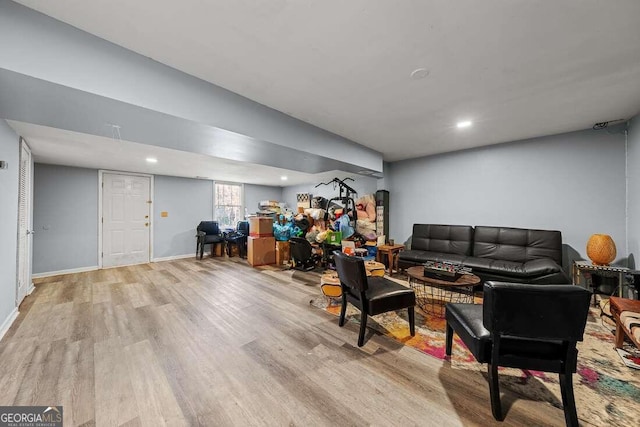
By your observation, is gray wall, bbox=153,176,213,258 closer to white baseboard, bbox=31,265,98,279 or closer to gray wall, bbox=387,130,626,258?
white baseboard, bbox=31,265,98,279

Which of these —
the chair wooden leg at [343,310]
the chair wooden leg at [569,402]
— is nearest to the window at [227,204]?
the chair wooden leg at [343,310]

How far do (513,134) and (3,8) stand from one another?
16.2 feet

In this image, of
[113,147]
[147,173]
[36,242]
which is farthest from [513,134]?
[36,242]

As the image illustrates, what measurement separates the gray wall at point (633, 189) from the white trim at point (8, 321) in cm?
686

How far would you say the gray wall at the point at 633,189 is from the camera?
2529 millimetres

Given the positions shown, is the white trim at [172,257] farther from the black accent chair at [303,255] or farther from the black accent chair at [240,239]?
the black accent chair at [303,255]

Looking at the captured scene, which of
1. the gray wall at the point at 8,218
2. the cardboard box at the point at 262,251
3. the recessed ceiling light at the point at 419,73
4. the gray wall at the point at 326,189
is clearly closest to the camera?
the recessed ceiling light at the point at 419,73

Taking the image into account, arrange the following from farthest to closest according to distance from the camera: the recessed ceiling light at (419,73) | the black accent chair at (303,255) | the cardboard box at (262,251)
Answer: the cardboard box at (262,251) → the black accent chair at (303,255) → the recessed ceiling light at (419,73)

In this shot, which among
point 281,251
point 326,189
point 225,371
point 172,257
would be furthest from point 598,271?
point 172,257

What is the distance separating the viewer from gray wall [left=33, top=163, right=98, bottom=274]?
14.0ft

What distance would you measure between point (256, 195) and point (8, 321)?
224 inches

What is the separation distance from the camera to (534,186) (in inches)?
135

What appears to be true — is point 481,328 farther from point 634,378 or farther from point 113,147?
point 113,147

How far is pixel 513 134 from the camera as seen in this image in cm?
320
